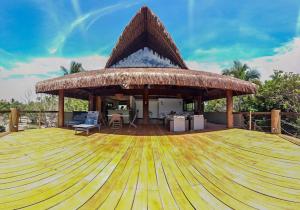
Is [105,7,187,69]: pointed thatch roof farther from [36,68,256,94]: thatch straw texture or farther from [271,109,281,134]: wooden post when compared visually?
[271,109,281,134]: wooden post

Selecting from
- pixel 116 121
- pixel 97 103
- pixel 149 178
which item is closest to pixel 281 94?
pixel 116 121

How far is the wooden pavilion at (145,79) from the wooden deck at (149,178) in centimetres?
285

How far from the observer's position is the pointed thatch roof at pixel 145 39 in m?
9.52

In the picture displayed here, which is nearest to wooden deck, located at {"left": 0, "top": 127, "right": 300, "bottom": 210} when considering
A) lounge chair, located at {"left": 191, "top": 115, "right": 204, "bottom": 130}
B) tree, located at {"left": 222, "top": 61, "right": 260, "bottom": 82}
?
lounge chair, located at {"left": 191, "top": 115, "right": 204, "bottom": 130}

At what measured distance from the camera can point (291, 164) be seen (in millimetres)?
2941

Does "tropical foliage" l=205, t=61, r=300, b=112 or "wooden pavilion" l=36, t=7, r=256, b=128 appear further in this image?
"tropical foliage" l=205, t=61, r=300, b=112

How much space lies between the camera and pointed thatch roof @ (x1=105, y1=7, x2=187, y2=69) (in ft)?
31.2

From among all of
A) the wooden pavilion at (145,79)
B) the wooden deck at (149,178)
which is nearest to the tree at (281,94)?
the wooden pavilion at (145,79)

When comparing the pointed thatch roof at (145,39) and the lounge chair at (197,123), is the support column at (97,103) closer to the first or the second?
the pointed thatch roof at (145,39)

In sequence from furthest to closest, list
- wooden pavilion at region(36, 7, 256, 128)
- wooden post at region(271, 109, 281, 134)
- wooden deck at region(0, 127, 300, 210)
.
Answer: wooden pavilion at region(36, 7, 256, 128)
wooden post at region(271, 109, 281, 134)
wooden deck at region(0, 127, 300, 210)

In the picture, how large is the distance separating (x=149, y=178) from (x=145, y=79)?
399 cm

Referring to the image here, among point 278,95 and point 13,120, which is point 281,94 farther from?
point 13,120

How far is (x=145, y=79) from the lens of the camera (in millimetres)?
5840


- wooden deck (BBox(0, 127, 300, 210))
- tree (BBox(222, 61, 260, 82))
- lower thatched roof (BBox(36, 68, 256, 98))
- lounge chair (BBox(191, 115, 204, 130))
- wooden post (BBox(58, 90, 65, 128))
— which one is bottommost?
wooden deck (BBox(0, 127, 300, 210))
